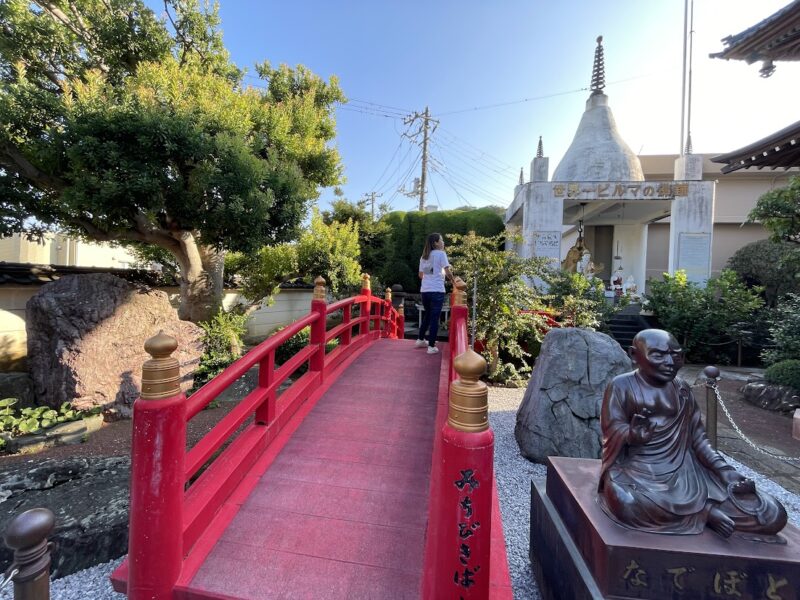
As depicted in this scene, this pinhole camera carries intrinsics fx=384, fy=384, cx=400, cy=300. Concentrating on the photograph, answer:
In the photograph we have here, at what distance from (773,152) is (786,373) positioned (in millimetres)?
3810

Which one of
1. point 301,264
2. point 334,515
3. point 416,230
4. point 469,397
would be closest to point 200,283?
point 301,264

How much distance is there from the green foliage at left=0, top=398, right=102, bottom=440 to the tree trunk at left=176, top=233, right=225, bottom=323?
264 centimetres

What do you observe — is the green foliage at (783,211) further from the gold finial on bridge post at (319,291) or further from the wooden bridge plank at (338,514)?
the gold finial on bridge post at (319,291)

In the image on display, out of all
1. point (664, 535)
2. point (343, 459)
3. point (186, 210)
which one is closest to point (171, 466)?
point (343, 459)

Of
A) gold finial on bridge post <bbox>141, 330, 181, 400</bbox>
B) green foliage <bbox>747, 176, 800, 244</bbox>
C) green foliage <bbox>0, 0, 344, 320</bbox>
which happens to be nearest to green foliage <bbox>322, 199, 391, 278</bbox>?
green foliage <bbox>0, 0, 344, 320</bbox>

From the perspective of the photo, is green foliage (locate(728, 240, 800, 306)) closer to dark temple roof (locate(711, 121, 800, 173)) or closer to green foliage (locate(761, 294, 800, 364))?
green foliage (locate(761, 294, 800, 364))

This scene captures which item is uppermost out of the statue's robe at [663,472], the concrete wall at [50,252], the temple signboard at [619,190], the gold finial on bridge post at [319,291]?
the temple signboard at [619,190]

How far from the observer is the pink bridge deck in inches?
82.0

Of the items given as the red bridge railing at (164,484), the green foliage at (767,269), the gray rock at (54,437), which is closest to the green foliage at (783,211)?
the green foliage at (767,269)

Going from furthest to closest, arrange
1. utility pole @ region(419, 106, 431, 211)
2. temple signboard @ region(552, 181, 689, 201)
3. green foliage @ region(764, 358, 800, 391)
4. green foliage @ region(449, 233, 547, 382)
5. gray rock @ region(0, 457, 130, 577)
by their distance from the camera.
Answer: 1. utility pole @ region(419, 106, 431, 211)
2. temple signboard @ region(552, 181, 689, 201)
3. green foliage @ region(449, 233, 547, 382)
4. green foliage @ region(764, 358, 800, 391)
5. gray rock @ region(0, 457, 130, 577)

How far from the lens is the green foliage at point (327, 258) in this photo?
923 cm

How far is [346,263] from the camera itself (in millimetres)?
9477

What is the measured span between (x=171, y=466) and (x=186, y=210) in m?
4.95

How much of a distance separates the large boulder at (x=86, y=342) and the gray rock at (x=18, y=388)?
0.09 meters
